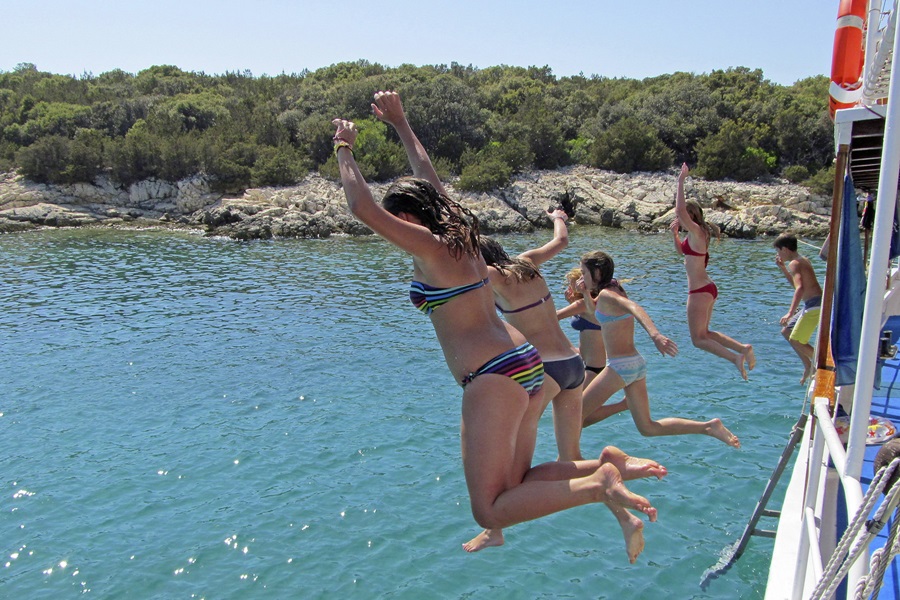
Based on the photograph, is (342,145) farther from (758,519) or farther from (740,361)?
(740,361)

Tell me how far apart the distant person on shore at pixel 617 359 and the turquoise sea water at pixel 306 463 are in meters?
0.81

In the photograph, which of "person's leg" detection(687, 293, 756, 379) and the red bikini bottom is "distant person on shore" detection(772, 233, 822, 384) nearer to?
the red bikini bottom

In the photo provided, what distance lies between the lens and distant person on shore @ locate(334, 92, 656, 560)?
3.82 m

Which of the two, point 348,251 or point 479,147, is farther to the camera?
point 479,147

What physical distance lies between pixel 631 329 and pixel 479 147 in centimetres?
4318

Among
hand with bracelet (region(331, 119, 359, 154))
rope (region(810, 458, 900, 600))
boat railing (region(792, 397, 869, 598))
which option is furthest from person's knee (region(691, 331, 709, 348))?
rope (region(810, 458, 900, 600))

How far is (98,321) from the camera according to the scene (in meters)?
17.0

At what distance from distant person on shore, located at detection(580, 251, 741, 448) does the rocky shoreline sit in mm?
29213

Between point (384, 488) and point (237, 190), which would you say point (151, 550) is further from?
point (237, 190)

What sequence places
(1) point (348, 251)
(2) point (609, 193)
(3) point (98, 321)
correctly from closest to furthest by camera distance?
(3) point (98, 321) → (1) point (348, 251) → (2) point (609, 193)

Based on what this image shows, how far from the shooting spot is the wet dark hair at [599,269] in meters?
6.78

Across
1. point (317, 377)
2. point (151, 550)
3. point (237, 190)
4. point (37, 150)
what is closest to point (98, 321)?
Answer: point (317, 377)

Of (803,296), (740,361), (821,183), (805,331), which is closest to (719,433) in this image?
(740,361)

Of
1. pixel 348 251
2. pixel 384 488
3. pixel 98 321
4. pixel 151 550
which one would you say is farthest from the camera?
pixel 348 251
